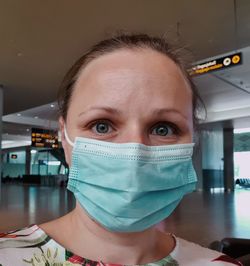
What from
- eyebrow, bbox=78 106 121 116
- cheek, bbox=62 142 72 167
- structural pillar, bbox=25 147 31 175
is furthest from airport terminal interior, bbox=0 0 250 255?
structural pillar, bbox=25 147 31 175

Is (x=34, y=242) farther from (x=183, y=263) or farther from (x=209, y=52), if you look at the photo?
(x=209, y=52)

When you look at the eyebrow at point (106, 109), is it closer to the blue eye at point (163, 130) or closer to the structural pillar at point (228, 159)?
the blue eye at point (163, 130)

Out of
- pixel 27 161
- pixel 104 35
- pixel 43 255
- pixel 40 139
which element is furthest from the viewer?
pixel 27 161

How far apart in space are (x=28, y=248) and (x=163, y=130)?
0.49 meters

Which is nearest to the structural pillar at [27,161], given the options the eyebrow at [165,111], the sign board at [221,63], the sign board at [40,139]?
the sign board at [40,139]

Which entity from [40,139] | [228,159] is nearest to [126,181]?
[40,139]

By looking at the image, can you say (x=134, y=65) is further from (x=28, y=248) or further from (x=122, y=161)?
(x=28, y=248)

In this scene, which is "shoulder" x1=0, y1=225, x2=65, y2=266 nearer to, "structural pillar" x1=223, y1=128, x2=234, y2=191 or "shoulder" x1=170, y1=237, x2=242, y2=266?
"shoulder" x1=170, y1=237, x2=242, y2=266

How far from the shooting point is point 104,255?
93cm

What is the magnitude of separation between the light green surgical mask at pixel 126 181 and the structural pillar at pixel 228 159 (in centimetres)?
1954

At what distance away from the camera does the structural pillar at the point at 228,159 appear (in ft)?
65.3

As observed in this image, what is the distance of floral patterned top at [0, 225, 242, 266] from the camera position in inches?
34.5

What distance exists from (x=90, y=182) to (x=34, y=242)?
0.22 meters

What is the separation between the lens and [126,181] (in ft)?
3.02
